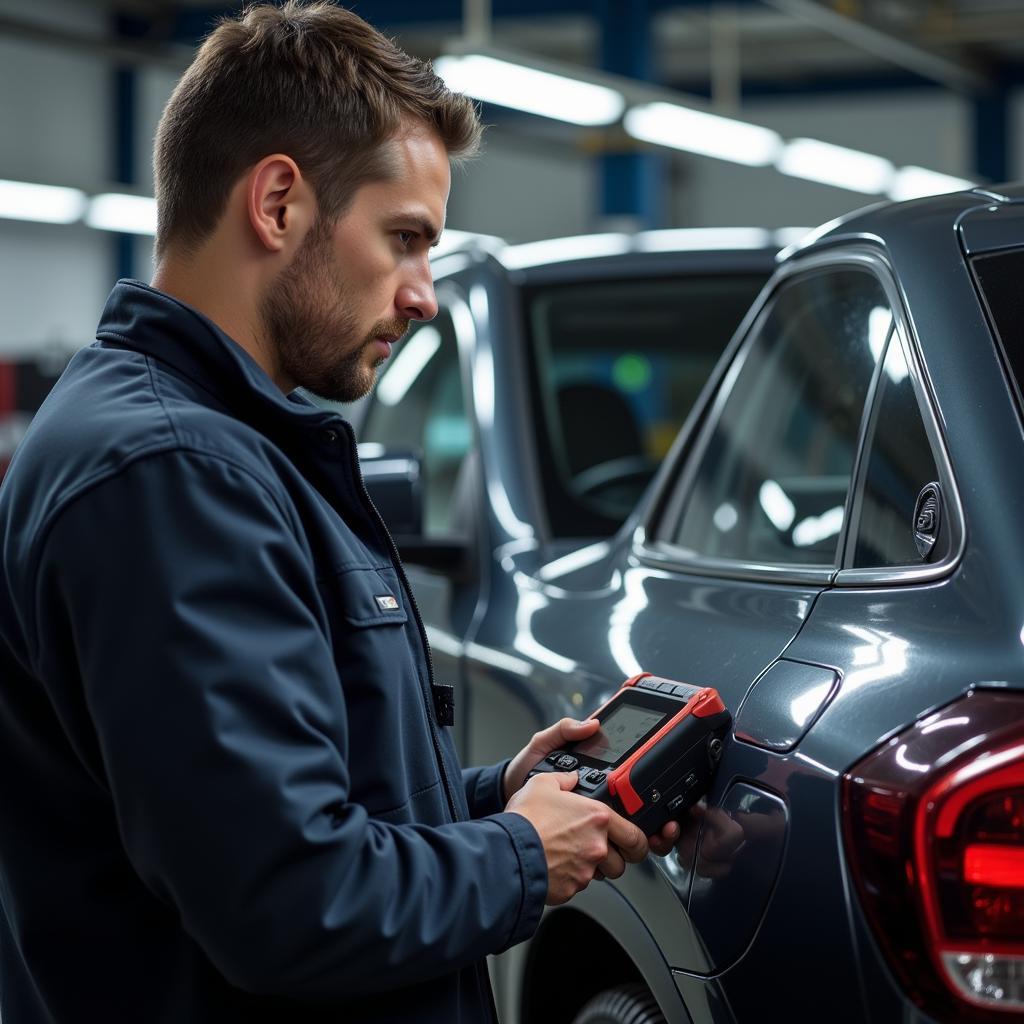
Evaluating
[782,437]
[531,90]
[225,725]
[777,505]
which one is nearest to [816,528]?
[777,505]

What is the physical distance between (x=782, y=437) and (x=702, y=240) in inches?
53.4

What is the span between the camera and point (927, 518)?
1.44 m

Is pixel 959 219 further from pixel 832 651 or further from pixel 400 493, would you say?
pixel 400 493

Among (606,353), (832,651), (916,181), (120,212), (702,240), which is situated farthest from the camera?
(120,212)

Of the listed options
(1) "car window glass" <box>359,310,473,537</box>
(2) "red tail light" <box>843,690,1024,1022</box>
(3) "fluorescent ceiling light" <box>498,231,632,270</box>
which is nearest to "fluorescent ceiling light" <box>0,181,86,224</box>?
(1) "car window glass" <box>359,310,473,537</box>

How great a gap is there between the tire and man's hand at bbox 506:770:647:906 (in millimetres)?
293

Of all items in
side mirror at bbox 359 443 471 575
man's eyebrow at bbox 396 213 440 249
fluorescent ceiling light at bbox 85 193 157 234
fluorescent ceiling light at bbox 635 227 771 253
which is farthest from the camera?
fluorescent ceiling light at bbox 85 193 157 234

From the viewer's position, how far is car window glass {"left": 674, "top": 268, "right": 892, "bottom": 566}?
1.97 metres

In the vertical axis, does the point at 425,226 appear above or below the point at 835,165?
below

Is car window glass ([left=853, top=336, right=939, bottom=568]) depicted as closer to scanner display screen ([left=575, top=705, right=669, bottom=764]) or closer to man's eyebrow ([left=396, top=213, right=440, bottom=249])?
scanner display screen ([left=575, top=705, right=669, bottom=764])

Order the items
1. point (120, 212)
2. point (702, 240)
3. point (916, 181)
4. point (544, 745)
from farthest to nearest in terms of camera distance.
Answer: point (120, 212)
point (916, 181)
point (702, 240)
point (544, 745)

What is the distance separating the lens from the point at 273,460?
127cm

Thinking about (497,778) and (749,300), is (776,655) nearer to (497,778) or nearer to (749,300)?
(497,778)

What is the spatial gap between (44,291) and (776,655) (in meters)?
16.5
